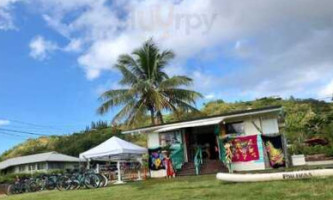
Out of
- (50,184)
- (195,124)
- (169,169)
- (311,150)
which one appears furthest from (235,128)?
(311,150)

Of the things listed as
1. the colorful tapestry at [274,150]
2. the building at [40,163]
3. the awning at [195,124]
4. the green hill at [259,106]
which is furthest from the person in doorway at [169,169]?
the building at [40,163]

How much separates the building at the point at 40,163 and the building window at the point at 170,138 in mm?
26792

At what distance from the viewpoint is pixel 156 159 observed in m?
22.9

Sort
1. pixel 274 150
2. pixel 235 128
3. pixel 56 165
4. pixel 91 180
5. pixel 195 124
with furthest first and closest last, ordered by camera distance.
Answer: pixel 56 165 → pixel 235 128 → pixel 195 124 → pixel 274 150 → pixel 91 180

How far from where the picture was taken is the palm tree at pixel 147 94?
26172 mm

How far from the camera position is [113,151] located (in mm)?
20172

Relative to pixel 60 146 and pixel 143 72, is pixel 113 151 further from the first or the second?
pixel 60 146

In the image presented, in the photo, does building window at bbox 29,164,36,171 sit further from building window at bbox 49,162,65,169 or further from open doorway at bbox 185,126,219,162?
open doorway at bbox 185,126,219,162

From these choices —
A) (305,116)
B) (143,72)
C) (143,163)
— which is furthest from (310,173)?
(305,116)

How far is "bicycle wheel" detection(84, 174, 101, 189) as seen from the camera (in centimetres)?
1865

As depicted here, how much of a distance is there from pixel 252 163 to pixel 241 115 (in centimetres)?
240

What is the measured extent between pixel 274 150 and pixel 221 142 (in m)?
2.69

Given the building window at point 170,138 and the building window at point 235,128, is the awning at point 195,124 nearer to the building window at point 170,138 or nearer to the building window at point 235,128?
the building window at point 170,138

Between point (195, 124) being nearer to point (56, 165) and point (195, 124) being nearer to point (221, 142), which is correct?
point (221, 142)
